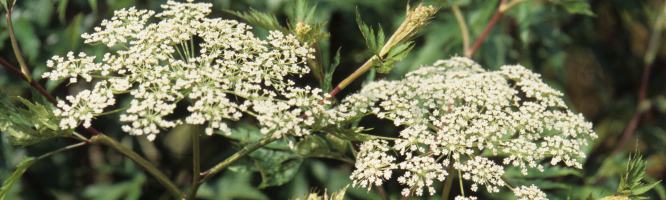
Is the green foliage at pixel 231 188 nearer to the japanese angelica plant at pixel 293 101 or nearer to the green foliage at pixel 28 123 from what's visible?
the japanese angelica plant at pixel 293 101

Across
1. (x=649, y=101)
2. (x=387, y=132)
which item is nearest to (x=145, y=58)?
(x=387, y=132)

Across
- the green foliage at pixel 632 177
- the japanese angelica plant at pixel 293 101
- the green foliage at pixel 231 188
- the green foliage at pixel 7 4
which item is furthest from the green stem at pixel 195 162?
the green foliage at pixel 231 188

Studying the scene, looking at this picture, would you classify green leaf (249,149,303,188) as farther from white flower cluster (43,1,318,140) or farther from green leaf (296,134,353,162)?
white flower cluster (43,1,318,140)

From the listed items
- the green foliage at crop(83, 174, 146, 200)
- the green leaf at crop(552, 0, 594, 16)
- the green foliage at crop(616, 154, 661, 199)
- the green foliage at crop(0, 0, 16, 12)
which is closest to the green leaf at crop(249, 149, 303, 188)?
the green foliage at crop(0, 0, 16, 12)

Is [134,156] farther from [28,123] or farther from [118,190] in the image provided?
[118,190]

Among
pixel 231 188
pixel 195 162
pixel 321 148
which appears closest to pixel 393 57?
pixel 321 148

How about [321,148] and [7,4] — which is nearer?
[7,4]

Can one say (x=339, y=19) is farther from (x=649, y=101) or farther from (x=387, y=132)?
(x=649, y=101)
